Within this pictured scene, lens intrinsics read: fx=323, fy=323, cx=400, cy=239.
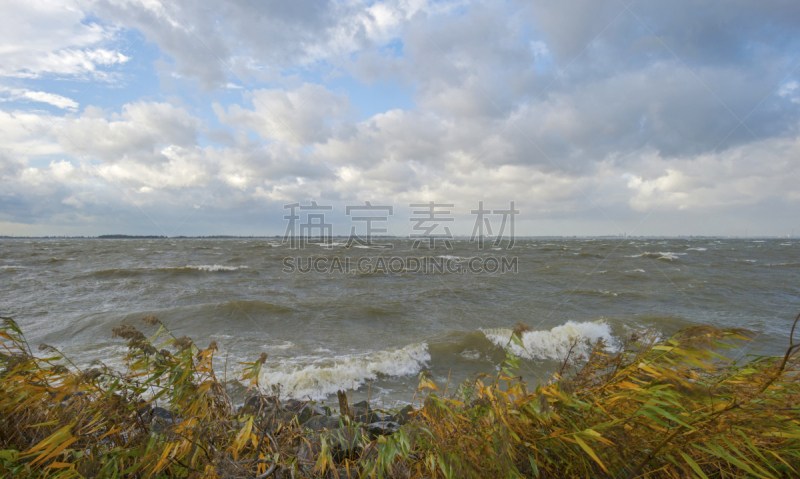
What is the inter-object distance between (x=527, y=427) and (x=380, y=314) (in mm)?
8759

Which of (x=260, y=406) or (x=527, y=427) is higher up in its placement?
Result: (x=527, y=427)

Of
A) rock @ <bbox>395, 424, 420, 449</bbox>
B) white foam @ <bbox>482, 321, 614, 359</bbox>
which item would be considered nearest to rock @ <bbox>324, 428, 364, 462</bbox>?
rock @ <bbox>395, 424, 420, 449</bbox>

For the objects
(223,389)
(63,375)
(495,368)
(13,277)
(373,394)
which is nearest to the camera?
(63,375)

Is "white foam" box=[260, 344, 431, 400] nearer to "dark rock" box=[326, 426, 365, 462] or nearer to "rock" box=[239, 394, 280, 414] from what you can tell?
"dark rock" box=[326, 426, 365, 462]

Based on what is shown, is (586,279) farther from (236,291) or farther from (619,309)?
(236,291)

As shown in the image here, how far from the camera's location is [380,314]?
10008mm

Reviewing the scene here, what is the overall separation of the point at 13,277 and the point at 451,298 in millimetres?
22263

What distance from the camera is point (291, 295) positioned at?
42.7 feet

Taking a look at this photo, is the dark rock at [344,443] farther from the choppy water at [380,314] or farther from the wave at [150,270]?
the wave at [150,270]

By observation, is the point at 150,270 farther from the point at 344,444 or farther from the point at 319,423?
the point at 344,444

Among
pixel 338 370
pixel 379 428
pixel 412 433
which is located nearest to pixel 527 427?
pixel 412 433

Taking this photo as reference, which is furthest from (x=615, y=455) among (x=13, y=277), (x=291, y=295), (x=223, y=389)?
(x=13, y=277)

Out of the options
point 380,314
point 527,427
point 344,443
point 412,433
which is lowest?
point 380,314

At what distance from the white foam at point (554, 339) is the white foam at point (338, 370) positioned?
203cm
